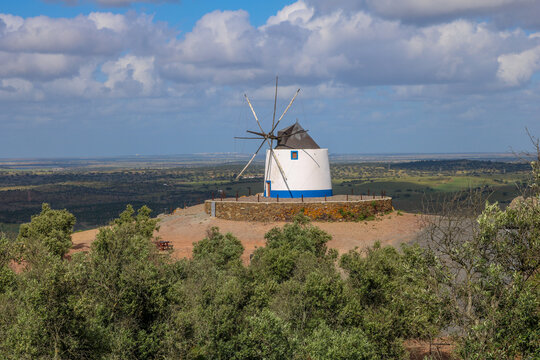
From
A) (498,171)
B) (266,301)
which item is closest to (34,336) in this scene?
(266,301)

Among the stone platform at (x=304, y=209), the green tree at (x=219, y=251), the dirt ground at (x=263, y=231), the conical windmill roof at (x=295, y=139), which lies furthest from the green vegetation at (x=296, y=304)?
the conical windmill roof at (x=295, y=139)

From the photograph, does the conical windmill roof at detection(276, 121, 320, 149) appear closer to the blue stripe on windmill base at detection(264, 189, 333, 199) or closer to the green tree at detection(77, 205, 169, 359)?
the blue stripe on windmill base at detection(264, 189, 333, 199)

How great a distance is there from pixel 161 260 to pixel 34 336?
24.8 ft

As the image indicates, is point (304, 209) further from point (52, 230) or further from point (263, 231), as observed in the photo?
point (52, 230)

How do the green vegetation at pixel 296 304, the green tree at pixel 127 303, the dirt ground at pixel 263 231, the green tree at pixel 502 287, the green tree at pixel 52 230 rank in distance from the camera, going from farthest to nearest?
1. the dirt ground at pixel 263 231
2. the green tree at pixel 52 230
3. the green tree at pixel 127 303
4. the green vegetation at pixel 296 304
5. the green tree at pixel 502 287

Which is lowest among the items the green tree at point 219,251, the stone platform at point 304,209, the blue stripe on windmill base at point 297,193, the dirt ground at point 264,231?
the dirt ground at point 264,231

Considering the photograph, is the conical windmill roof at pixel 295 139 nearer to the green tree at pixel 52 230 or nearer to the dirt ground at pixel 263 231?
the dirt ground at pixel 263 231

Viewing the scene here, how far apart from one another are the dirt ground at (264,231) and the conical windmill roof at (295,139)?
694 centimetres

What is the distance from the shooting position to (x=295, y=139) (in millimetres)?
39594

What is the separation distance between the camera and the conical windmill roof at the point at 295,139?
39.3 meters

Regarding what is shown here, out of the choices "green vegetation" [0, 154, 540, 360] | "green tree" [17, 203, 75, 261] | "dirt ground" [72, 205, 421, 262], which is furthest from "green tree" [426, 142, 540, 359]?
"green tree" [17, 203, 75, 261]

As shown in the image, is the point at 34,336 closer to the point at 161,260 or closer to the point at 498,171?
the point at 161,260

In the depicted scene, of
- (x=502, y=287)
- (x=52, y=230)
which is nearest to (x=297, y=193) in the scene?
(x=52, y=230)

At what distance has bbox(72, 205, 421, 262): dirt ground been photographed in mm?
31953
